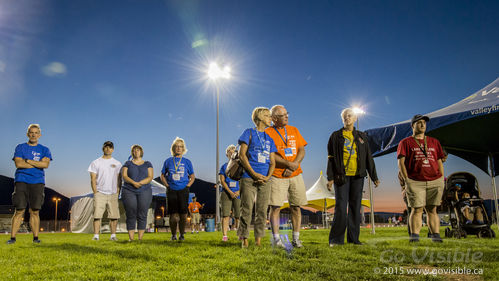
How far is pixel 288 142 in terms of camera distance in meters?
4.92

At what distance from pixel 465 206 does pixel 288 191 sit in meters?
4.63

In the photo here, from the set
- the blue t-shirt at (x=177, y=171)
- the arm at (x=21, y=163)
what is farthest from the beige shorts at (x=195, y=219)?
the arm at (x=21, y=163)

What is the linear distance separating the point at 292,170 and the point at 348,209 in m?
1.36

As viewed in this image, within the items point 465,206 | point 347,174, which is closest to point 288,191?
point 347,174

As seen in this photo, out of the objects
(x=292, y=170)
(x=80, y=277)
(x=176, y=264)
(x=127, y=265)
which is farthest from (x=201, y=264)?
(x=292, y=170)

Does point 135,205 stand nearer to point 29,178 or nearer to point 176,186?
point 176,186

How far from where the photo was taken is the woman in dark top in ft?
20.6

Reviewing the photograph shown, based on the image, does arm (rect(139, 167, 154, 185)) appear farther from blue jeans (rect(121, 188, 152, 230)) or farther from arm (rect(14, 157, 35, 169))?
arm (rect(14, 157, 35, 169))

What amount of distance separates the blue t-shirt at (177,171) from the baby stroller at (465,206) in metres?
5.68

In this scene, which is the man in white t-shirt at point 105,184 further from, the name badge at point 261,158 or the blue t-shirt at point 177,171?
the name badge at point 261,158

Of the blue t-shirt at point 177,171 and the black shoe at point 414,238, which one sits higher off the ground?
the blue t-shirt at point 177,171

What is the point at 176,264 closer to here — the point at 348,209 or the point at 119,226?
the point at 348,209

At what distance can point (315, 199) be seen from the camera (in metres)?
21.2

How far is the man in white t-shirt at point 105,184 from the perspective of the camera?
682 centimetres
